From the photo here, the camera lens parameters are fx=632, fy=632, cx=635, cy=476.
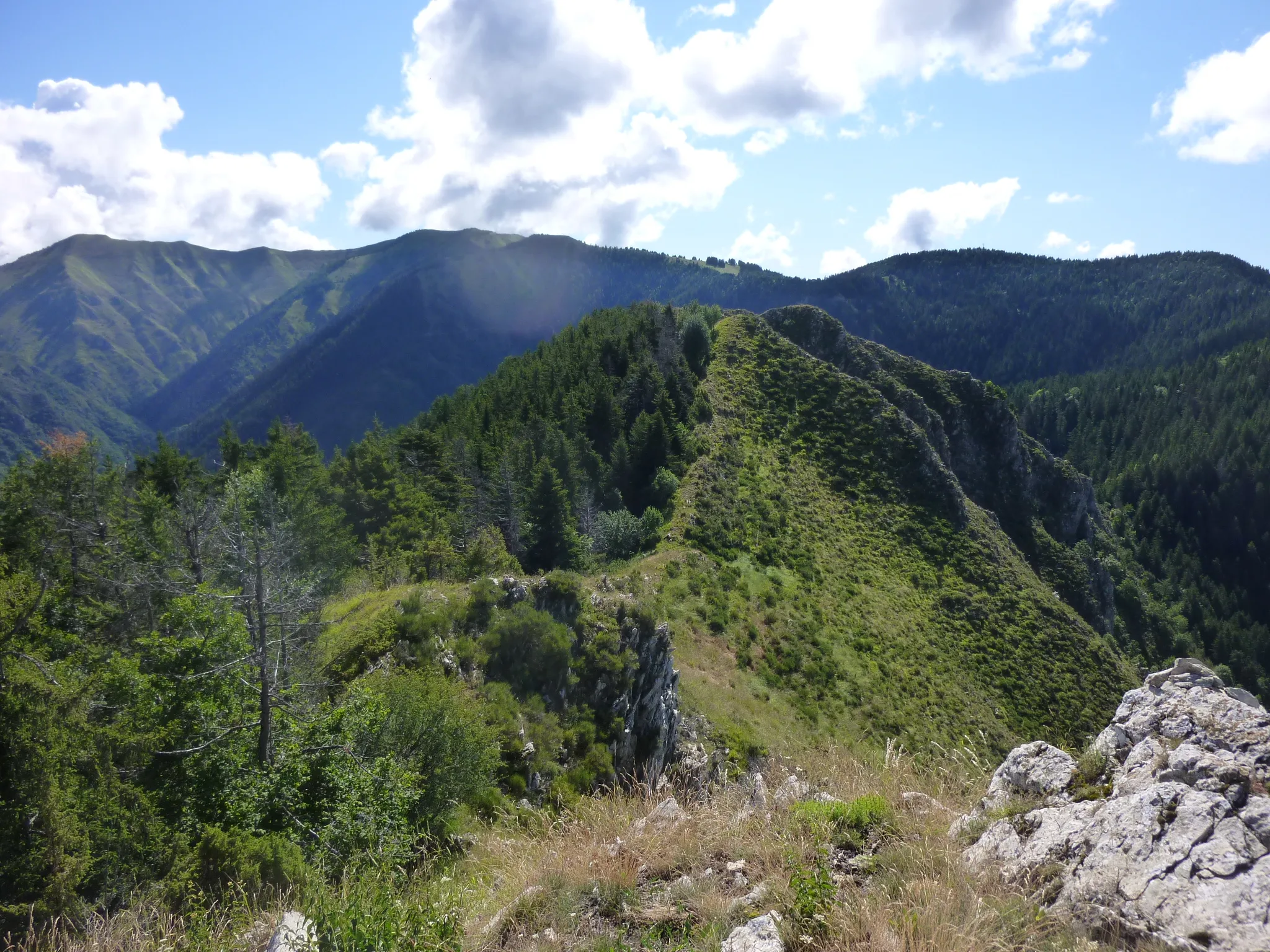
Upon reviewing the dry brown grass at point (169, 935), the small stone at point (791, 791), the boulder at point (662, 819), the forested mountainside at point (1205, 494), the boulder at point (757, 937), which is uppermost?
the boulder at point (757, 937)

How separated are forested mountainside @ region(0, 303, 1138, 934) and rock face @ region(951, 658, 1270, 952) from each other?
38.4 inches

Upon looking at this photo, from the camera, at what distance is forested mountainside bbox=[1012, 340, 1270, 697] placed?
138125 millimetres

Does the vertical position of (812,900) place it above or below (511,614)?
above

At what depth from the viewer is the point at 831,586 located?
4712 cm

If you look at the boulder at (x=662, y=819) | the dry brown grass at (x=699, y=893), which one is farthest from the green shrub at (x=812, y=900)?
the boulder at (x=662, y=819)

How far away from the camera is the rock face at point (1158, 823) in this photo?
13.5 feet

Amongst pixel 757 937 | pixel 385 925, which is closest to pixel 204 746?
pixel 385 925

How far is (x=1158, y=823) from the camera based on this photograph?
4.80 m

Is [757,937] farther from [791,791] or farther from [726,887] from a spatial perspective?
[791,791]

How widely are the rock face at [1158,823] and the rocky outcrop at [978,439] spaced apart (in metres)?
78.4

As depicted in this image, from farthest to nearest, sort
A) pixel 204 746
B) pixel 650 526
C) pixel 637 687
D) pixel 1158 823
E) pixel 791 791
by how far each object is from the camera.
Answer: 1. pixel 650 526
2. pixel 637 687
3. pixel 204 746
4. pixel 791 791
5. pixel 1158 823

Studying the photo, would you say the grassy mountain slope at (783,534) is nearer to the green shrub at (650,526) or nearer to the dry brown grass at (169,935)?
the green shrub at (650,526)

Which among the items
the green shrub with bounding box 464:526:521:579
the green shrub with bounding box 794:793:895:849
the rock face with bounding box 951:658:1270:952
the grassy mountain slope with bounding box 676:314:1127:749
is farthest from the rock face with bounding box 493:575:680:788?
the rock face with bounding box 951:658:1270:952

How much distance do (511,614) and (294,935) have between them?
608 inches
